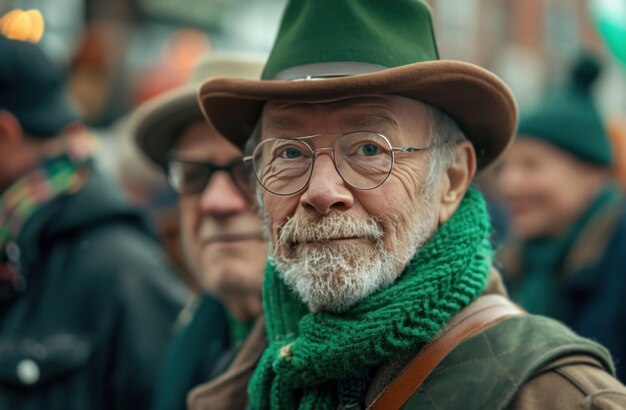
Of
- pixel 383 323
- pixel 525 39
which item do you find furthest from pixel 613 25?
pixel 525 39

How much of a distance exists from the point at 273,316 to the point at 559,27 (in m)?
25.7

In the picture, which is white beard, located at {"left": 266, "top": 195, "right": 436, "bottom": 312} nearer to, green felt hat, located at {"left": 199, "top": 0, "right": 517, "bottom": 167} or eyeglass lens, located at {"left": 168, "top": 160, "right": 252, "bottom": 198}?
green felt hat, located at {"left": 199, "top": 0, "right": 517, "bottom": 167}

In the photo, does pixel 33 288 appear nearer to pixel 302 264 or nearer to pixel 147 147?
pixel 147 147

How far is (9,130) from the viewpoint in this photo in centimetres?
398

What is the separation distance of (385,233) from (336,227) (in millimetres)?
135

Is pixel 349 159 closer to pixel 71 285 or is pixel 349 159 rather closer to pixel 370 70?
pixel 370 70

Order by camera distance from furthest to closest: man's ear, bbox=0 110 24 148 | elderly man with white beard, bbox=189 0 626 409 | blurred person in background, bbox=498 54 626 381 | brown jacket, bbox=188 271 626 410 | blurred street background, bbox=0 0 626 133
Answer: blurred street background, bbox=0 0 626 133
blurred person in background, bbox=498 54 626 381
man's ear, bbox=0 110 24 148
elderly man with white beard, bbox=189 0 626 409
brown jacket, bbox=188 271 626 410

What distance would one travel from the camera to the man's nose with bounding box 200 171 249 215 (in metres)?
3.17

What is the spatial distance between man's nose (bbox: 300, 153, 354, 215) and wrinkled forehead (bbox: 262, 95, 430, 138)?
99 mm

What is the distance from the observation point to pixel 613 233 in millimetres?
4906

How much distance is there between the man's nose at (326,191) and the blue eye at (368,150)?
0.09 meters

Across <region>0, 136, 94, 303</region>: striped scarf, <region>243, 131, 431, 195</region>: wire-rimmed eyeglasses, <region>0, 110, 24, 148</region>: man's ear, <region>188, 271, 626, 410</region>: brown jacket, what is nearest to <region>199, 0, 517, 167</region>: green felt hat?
<region>243, 131, 431, 195</region>: wire-rimmed eyeglasses

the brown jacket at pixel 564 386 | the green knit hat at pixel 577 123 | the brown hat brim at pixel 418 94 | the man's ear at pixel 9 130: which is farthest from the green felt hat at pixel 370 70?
the green knit hat at pixel 577 123

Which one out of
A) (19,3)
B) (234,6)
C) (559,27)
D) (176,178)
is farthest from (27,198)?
(559,27)
